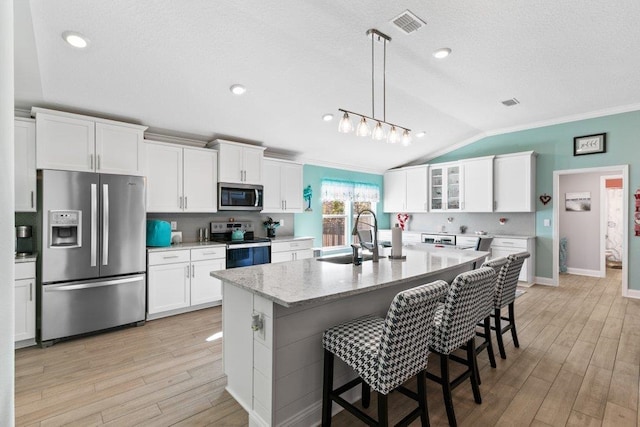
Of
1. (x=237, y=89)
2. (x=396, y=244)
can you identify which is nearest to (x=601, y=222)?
(x=396, y=244)

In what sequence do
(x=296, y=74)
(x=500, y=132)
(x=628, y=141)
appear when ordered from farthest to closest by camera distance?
1. (x=500, y=132)
2. (x=628, y=141)
3. (x=296, y=74)

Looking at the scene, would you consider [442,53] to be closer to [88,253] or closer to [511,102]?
[511,102]

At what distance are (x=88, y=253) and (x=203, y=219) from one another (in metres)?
1.59

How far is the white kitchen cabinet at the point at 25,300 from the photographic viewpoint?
9.62 feet

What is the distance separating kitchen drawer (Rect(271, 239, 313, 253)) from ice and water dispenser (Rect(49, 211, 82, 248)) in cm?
234

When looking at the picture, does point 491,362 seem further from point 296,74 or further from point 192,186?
point 192,186

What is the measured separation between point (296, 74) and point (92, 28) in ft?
5.99

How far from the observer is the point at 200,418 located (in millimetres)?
1992

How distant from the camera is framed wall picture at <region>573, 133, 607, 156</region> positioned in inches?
189

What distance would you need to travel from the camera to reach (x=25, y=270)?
9.77 feet

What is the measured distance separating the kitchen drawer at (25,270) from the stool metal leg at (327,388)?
307cm

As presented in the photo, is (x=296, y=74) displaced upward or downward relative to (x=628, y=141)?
upward

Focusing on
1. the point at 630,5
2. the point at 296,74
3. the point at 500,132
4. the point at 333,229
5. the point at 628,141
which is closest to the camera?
the point at 630,5

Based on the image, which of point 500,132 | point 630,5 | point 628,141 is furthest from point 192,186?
point 628,141
